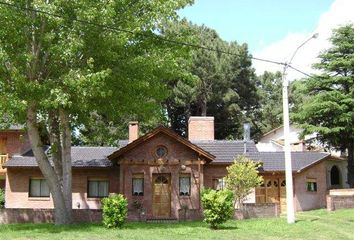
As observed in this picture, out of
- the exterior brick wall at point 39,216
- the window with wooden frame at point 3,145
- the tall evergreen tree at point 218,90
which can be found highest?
the tall evergreen tree at point 218,90

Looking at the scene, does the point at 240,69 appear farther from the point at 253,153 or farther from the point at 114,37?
the point at 114,37

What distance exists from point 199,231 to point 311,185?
17.2 meters

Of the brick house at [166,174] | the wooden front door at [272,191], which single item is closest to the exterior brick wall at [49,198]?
the brick house at [166,174]

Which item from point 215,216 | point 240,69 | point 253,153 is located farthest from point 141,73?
point 240,69

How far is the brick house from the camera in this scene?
96.4ft

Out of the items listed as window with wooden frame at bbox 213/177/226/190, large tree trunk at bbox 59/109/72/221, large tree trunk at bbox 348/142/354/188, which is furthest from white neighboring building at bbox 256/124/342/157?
large tree trunk at bbox 59/109/72/221

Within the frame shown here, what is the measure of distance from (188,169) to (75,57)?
448 inches

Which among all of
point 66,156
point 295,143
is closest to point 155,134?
point 66,156

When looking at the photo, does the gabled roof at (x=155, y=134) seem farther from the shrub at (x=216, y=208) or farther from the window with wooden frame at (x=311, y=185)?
the shrub at (x=216, y=208)

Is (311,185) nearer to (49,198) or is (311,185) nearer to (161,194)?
(161,194)

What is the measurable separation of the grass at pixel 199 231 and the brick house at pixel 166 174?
168 inches

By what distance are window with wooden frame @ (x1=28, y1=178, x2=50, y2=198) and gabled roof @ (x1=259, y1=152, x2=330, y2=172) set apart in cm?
1432

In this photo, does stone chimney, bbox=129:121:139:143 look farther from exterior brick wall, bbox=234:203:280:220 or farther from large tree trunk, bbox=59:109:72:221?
large tree trunk, bbox=59:109:72:221

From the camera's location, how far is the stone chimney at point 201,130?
115 feet
